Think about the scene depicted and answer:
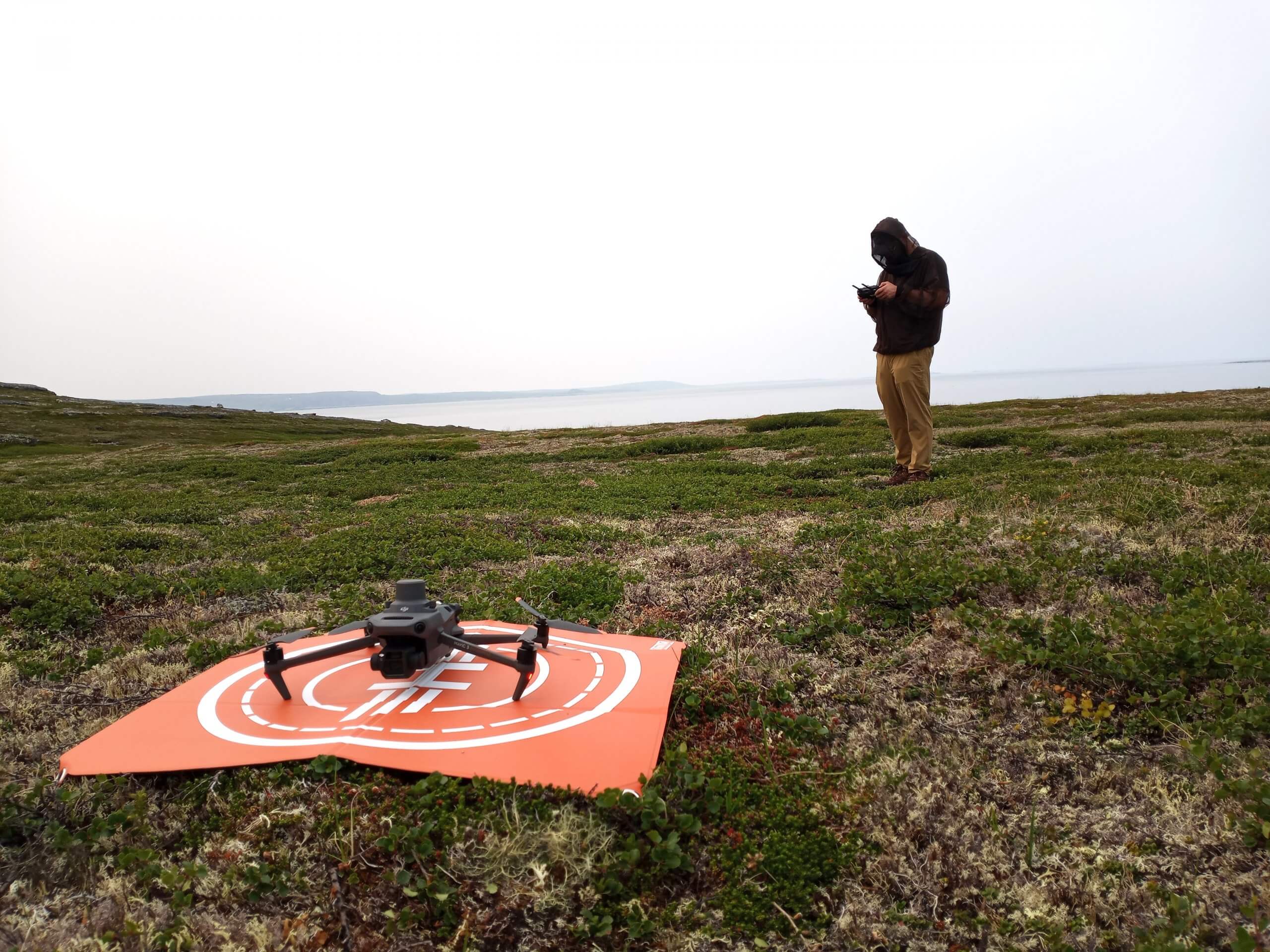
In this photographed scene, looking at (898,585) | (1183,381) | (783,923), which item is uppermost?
(1183,381)

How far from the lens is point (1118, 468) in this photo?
34.5 feet

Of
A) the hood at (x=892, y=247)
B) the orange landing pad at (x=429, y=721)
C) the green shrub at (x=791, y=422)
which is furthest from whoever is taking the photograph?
the green shrub at (x=791, y=422)

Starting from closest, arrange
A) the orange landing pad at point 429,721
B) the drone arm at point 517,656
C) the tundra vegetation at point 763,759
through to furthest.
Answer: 1. the tundra vegetation at point 763,759
2. the orange landing pad at point 429,721
3. the drone arm at point 517,656

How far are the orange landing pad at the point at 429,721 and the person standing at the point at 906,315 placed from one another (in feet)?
25.8

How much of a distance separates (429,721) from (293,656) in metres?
0.87

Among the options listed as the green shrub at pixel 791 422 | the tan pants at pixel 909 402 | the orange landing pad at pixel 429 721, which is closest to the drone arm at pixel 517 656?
the orange landing pad at pixel 429 721

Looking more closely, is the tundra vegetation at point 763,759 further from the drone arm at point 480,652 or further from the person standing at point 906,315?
the person standing at point 906,315

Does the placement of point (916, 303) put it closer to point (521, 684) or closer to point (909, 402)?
point (909, 402)

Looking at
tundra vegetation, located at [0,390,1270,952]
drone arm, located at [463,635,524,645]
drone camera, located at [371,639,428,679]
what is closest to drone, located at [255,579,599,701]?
drone camera, located at [371,639,428,679]

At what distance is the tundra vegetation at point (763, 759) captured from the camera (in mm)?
2391

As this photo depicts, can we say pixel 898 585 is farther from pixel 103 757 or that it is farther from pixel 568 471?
pixel 568 471

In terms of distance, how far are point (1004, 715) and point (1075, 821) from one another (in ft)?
2.89

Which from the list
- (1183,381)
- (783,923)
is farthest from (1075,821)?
(1183,381)

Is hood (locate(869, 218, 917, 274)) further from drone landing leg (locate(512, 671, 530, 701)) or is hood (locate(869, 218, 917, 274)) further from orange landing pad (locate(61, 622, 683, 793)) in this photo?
drone landing leg (locate(512, 671, 530, 701))
